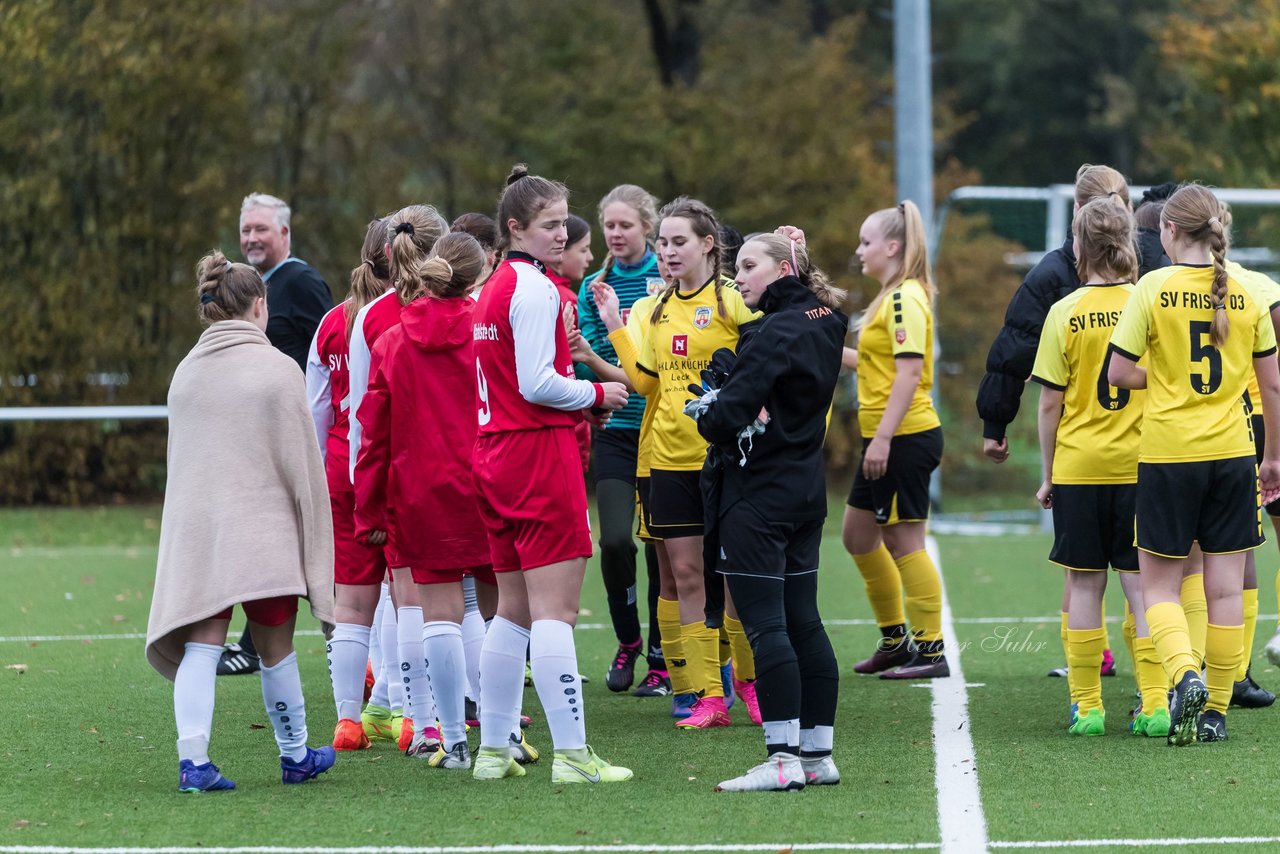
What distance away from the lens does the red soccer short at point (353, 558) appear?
613 cm

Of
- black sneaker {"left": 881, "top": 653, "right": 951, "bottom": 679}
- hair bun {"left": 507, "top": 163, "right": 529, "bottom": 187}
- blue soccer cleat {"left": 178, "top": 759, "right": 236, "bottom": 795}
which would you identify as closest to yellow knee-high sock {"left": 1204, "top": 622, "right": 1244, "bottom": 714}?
black sneaker {"left": 881, "top": 653, "right": 951, "bottom": 679}

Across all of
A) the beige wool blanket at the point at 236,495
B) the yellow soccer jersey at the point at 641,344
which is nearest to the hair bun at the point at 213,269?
the beige wool blanket at the point at 236,495

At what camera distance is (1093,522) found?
6117mm

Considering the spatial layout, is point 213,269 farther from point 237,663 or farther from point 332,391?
point 237,663

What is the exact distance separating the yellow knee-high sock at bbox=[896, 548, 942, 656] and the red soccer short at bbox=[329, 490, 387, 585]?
104 inches

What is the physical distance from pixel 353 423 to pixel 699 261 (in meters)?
1.44

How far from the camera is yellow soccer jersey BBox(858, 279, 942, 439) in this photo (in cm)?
727

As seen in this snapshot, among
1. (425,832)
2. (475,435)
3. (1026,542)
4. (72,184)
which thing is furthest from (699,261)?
(72,184)

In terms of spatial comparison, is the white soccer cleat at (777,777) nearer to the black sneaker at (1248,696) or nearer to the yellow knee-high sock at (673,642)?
the yellow knee-high sock at (673,642)

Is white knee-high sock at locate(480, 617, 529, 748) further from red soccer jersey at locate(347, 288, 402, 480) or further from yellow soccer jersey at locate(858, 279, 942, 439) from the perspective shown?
yellow soccer jersey at locate(858, 279, 942, 439)

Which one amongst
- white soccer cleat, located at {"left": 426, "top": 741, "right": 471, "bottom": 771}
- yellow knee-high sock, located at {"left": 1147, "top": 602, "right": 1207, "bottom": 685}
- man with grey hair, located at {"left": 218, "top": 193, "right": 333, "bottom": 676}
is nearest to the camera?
white soccer cleat, located at {"left": 426, "top": 741, "right": 471, "bottom": 771}

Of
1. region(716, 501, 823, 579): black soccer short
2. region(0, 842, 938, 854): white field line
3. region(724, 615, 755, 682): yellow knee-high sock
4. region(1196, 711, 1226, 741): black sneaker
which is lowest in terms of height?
region(1196, 711, 1226, 741): black sneaker

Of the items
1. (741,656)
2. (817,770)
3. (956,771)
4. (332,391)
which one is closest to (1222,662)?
(956,771)

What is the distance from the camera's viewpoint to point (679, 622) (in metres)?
6.82
